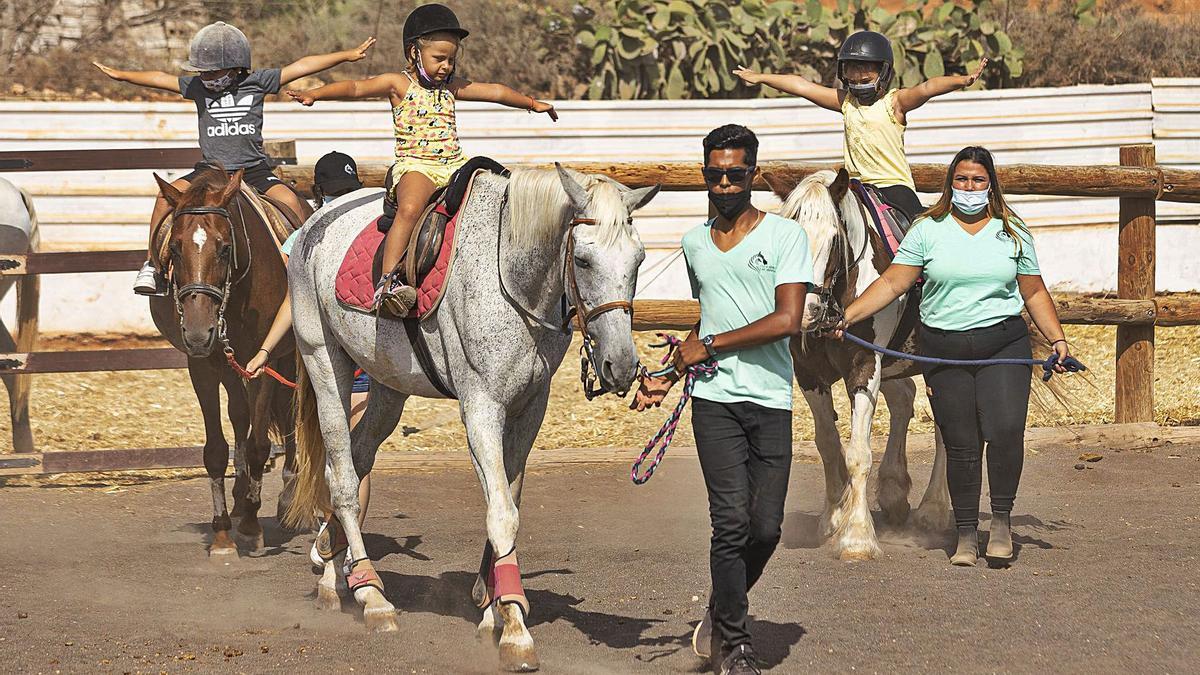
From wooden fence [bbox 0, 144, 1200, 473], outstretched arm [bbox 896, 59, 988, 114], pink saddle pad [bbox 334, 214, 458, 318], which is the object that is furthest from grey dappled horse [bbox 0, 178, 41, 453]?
outstretched arm [bbox 896, 59, 988, 114]

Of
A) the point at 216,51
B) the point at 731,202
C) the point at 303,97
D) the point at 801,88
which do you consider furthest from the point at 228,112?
the point at 731,202

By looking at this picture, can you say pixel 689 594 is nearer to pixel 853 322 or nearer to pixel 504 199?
pixel 853 322

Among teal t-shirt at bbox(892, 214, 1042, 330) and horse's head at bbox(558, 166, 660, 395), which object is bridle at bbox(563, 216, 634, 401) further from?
teal t-shirt at bbox(892, 214, 1042, 330)

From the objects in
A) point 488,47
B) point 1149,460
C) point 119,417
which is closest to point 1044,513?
point 1149,460

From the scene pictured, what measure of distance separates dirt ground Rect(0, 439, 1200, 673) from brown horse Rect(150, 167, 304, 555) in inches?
15.8

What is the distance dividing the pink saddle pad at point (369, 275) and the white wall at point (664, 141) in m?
7.51

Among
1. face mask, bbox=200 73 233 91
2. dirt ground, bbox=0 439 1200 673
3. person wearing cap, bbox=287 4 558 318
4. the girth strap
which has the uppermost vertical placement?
face mask, bbox=200 73 233 91

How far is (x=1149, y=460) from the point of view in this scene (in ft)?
31.9

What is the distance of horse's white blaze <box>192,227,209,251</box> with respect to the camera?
7.50 meters

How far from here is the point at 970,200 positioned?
6.84 m

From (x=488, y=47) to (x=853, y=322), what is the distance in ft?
42.5

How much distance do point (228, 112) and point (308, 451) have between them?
2386mm

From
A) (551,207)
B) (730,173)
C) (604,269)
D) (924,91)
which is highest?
(924,91)

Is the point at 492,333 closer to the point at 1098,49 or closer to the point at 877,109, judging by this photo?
the point at 877,109
